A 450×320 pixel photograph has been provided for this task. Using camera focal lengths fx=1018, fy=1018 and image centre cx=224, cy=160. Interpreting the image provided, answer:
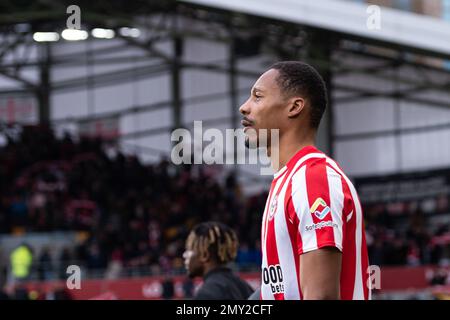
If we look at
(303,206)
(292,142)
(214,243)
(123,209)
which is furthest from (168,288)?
(303,206)

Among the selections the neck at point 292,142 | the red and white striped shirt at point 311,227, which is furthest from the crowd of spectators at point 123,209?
the red and white striped shirt at point 311,227

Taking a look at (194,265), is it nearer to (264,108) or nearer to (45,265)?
(264,108)

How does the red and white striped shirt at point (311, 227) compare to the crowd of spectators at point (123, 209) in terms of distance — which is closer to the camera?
the red and white striped shirt at point (311, 227)

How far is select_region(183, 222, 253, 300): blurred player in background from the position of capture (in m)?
5.67

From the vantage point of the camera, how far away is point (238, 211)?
25672mm

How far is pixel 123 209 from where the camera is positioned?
83.9 ft

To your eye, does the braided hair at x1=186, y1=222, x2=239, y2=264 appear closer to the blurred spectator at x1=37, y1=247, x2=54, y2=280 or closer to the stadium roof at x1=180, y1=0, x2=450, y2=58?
the blurred spectator at x1=37, y1=247, x2=54, y2=280

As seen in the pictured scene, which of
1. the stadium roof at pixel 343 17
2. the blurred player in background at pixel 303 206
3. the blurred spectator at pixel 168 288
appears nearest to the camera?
the blurred player in background at pixel 303 206

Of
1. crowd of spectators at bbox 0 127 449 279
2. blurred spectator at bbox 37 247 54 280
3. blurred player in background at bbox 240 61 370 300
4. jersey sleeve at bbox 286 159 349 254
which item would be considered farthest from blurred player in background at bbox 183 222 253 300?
blurred spectator at bbox 37 247 54 280

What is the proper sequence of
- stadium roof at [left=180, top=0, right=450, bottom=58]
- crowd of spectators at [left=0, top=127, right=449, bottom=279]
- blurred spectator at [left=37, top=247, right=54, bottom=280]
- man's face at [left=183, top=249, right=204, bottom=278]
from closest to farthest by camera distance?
1. man's face at [left=183, top=249, right=204, bottom=278]
2. blurred spectator at [left=37, top=247, right=54, bottom=280]
3. stadium roof at [left=180, top=0, right=450, bottom=58]
4. crowd of spectators at [left=0, top=127, right=449, bottom=279]

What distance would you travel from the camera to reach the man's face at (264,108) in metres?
3.19

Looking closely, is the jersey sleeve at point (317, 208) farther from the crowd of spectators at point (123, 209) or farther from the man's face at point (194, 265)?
the crowd of spectators at point (123, 209)

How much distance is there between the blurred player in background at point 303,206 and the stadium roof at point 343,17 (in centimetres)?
1763

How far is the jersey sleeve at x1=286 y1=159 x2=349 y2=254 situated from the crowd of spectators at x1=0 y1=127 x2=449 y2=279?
57.2ft
